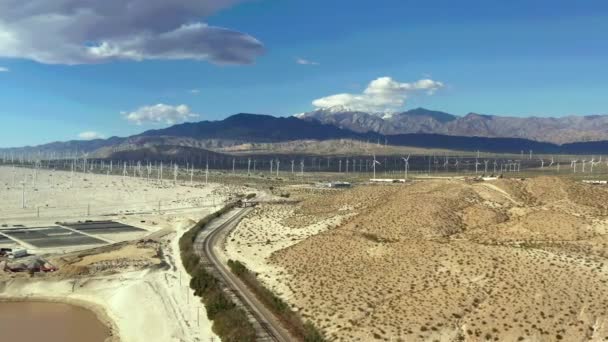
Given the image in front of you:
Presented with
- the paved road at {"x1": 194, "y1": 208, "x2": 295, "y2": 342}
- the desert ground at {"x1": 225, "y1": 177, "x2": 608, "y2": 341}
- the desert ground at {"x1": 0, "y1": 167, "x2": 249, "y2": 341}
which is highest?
the desert ground at {"x1": 225, "y1": 177, "x2": 608, "y2": 341}

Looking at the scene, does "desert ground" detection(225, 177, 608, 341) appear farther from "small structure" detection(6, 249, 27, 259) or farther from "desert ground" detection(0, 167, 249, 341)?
"small structure" detection(6, 249, 27, 259)

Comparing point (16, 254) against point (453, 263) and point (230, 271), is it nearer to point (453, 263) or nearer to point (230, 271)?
point (230, 271)

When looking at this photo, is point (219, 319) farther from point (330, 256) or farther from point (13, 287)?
point (13, 287)

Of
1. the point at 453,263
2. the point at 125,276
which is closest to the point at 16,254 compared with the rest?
the point at 125,276

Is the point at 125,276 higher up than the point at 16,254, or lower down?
lower down

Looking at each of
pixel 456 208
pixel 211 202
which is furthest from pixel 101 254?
pixel 211 202

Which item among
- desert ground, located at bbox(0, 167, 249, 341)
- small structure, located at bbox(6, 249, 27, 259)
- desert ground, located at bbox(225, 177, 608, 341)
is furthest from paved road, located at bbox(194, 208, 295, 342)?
small structure, located at bbox(6, 249, 27, 259)

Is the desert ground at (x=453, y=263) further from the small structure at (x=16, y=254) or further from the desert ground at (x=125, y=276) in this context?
the small structure at (x=16, y=254)
